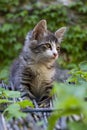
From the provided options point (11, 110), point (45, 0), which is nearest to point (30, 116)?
point (11, 110)

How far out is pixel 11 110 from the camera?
1.63 m

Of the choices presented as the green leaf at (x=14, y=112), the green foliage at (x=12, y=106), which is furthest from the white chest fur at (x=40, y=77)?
the green leaf at (x=14, y=112)

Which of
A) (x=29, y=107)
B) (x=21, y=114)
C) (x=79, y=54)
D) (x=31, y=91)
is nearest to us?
(x=21, y=114)

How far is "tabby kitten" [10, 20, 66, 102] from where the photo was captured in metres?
2.82

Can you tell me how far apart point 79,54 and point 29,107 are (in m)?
3.80

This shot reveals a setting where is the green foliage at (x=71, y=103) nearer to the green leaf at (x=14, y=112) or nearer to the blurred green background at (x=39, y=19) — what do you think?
the green leaf at (x=14, y=112)

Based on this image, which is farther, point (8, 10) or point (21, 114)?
point (8, 10)

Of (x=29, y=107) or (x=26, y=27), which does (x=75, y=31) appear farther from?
(x=29, y=107)

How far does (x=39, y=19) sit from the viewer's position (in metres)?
5.70

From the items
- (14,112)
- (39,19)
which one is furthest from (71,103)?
(39,19)

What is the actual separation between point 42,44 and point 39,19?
9.32 feet

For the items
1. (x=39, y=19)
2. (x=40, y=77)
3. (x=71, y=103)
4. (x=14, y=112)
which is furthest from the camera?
(x=39, y=19)

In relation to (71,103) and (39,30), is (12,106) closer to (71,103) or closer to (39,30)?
(71,103)

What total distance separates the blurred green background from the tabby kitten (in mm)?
2510
